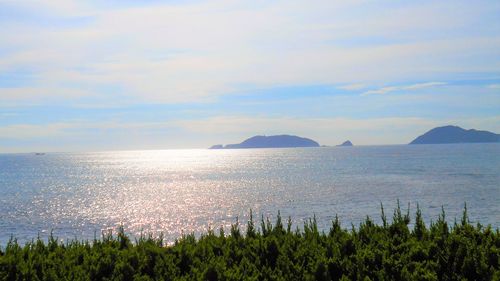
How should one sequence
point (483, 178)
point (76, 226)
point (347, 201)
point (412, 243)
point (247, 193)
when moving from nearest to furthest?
point (412, 243) < point (76, 226) < point (347, 201) < point (247, 193) < point (483, 178)

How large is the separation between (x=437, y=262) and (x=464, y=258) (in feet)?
1.66

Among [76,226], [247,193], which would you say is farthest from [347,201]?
[76,226]

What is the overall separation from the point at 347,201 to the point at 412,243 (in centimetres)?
6002

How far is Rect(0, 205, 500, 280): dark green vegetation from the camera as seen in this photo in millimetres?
8938

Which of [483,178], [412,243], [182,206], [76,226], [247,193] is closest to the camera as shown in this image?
[412,243]

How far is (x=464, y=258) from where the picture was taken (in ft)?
30.0

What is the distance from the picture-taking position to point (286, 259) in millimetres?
9320

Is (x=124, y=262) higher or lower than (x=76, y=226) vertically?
higher

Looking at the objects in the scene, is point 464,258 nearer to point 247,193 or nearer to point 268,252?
point 268,252

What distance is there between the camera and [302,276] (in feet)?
29.4

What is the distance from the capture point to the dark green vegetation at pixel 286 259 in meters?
8.94

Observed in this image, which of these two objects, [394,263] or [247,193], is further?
[247,193]

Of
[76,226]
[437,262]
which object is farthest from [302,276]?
[76,226]

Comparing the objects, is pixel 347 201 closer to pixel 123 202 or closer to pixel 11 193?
pixel 123 202
